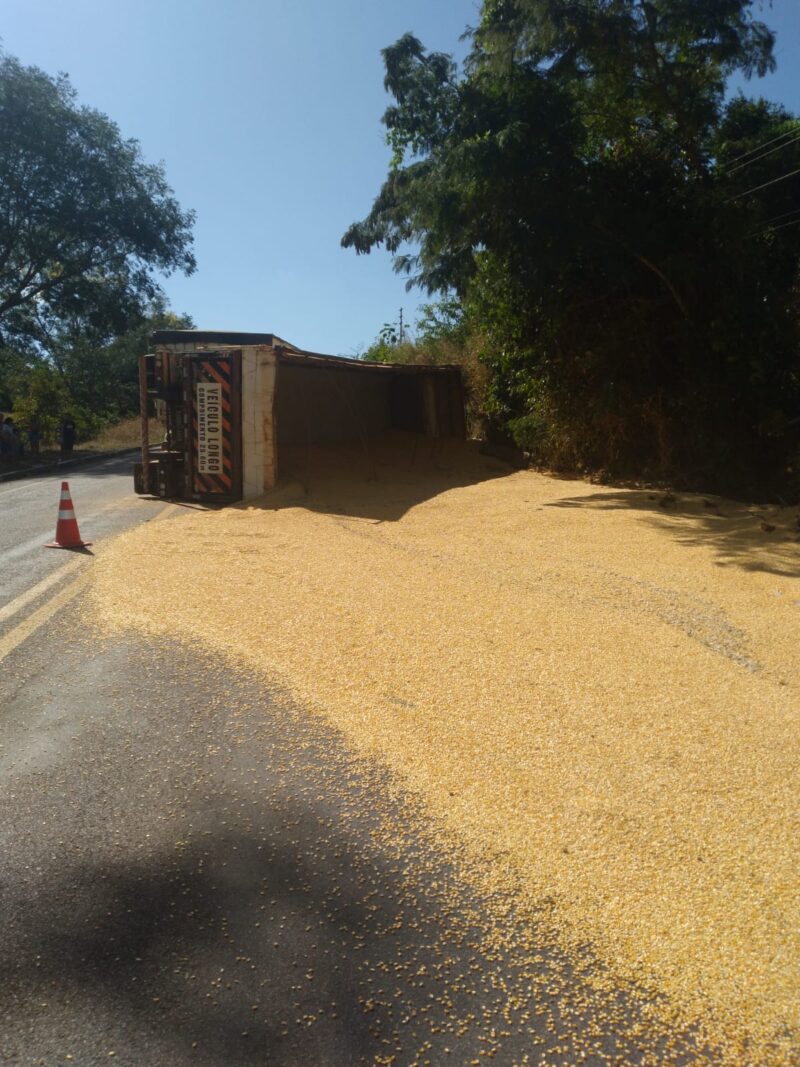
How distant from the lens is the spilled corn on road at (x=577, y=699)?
2.35 m

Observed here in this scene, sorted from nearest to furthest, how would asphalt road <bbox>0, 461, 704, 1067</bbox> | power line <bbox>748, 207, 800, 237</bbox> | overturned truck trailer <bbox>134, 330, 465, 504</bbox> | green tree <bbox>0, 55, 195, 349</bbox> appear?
asphalt road <bbox>0, 461, 704, 1067</bbox>
overturned truck trailer <bbox>134, 330, 465, 504</bbox>
power line <bbox>748, 207, 800, 237</bbox>
green tree <bbox>0, 55, 195, 349</bbox>

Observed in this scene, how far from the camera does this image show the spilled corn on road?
92.4 inches

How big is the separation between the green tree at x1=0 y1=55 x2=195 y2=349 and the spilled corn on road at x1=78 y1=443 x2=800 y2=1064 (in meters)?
19.8

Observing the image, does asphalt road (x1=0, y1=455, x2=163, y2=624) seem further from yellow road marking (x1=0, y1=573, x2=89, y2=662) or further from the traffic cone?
yellow road marking (x1=0, y1=573, x2=89, y2=662)

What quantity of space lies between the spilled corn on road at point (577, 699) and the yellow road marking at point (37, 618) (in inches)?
8.3

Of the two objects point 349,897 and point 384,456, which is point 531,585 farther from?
point 384,456

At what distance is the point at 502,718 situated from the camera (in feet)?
12.5

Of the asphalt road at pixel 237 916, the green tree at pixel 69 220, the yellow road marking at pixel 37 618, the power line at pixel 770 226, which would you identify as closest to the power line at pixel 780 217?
the power line at pixel 770 226

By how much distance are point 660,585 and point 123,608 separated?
3.87m

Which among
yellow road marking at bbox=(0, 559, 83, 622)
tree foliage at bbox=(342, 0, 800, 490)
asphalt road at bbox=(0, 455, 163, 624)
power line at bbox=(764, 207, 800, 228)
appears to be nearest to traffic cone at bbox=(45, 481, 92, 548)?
asphalt road at bbox=(0, 455, 163, 624)

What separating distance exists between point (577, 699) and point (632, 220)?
9.44 metres

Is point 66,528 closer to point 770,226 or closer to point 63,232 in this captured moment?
point 770,226

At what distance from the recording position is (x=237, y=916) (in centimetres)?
242

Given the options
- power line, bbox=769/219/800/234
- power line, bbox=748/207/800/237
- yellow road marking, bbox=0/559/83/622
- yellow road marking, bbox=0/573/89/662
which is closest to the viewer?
yellow road marking, bbox=0/573/89/662
